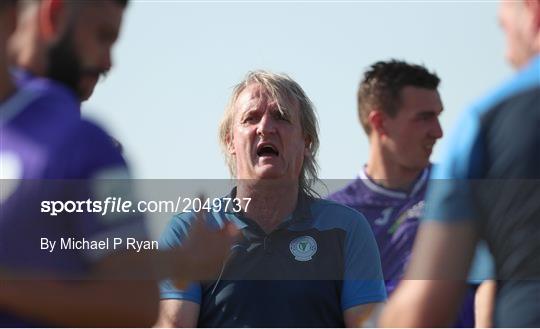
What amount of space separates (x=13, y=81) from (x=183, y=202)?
1.53 metres

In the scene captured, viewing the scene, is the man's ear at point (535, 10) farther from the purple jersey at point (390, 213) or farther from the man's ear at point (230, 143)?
the man's ear at point (230, 143)

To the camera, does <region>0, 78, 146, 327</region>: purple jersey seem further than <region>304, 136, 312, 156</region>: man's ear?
No

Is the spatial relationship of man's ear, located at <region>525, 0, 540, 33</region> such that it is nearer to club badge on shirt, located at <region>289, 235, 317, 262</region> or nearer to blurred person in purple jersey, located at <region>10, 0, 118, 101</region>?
blurred person in purple jersey, located at <region>10, 0, 118, 101</region>

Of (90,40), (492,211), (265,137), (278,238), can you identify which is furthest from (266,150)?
(492,211)

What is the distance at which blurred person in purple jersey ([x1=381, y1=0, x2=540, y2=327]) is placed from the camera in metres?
1.69

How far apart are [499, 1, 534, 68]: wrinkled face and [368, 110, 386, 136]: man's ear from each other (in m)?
2.18

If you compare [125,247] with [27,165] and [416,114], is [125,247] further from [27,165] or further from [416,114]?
[416,114]

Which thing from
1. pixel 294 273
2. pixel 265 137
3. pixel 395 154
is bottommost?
pixel 294 273

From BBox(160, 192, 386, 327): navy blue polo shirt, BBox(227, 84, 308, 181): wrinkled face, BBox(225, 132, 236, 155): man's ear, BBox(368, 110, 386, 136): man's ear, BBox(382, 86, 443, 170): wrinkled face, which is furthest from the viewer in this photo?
BBox(368, 110, 386, 136): man's ear

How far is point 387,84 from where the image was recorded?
3994 mm

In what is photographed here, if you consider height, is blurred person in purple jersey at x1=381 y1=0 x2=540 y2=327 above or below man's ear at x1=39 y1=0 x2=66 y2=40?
below

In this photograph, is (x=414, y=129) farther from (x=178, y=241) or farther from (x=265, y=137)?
(x=178, y=241)

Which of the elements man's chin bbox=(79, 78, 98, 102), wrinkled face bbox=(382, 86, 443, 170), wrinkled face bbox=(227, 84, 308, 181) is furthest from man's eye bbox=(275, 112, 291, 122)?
man's chin bbox=(79, 78, 98, 102)

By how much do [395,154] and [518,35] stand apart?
2.11 meters
